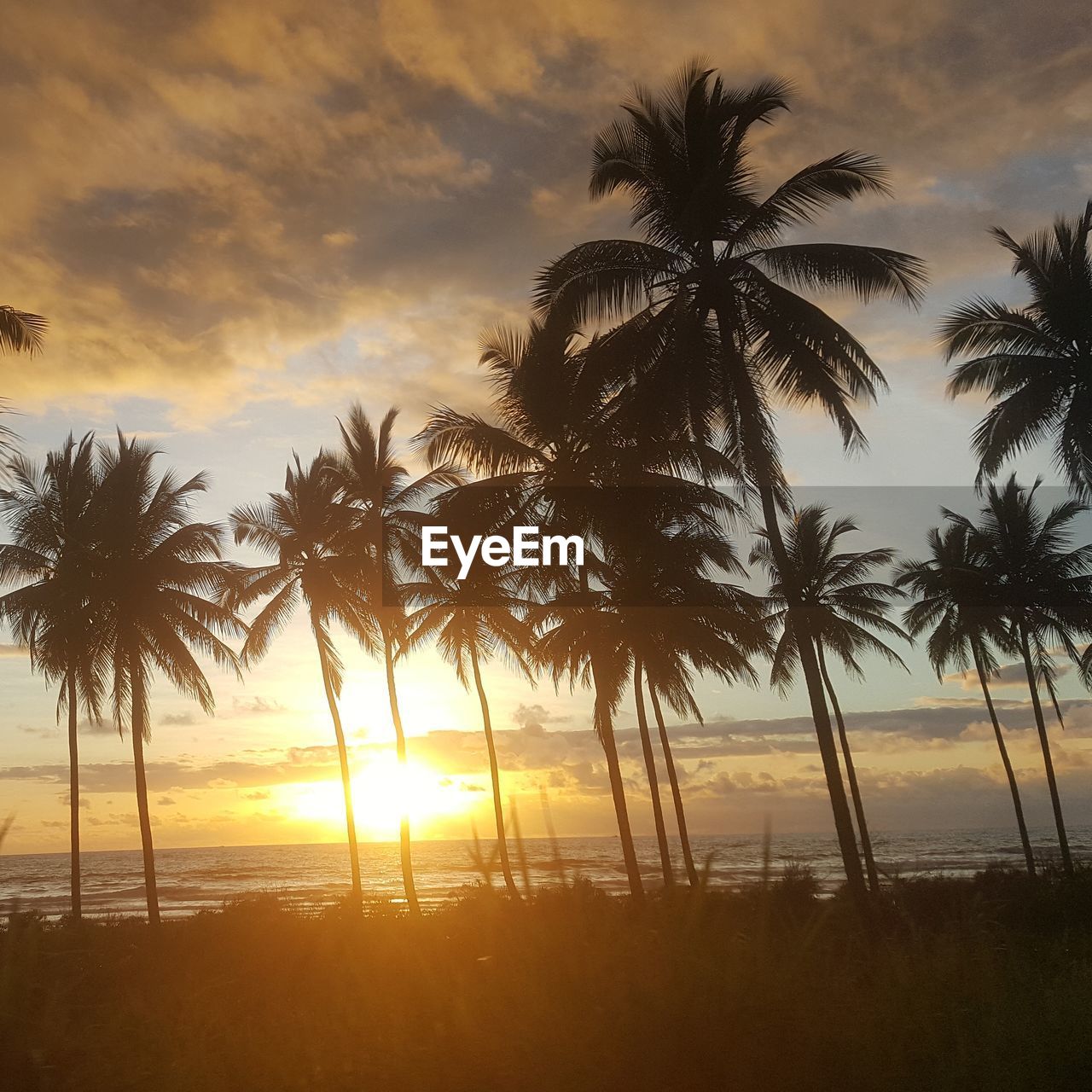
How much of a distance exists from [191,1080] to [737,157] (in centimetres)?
1606

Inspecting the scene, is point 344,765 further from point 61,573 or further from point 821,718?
point 821,718

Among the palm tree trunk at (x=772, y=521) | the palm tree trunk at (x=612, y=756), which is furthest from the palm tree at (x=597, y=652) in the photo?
the palm tree trunk at (x=772, y=521)

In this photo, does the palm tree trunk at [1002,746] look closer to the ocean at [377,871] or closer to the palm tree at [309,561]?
the ocean at [377,871]

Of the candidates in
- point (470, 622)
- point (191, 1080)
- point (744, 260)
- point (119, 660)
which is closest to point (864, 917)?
point (191, 1080)

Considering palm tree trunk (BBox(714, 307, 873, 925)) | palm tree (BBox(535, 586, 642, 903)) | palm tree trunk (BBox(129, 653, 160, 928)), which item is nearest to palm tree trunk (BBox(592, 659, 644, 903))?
palm tree (BBox(535, 586, 642, 903))

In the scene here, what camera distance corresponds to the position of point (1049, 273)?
727 inches

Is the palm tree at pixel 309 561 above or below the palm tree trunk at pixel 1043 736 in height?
above

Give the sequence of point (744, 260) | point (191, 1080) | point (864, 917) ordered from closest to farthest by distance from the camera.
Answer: point (191, 1080) < point (864, 917) < point (744, 260)

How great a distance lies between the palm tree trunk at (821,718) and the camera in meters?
14.0

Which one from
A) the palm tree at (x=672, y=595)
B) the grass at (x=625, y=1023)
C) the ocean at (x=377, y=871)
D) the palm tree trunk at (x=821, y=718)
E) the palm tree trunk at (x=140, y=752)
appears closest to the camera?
the grass at (x=625, y=1023)

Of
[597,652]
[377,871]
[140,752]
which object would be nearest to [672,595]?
[597,652]

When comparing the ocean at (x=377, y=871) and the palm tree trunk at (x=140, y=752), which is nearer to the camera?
the palm tree trunk at (x=140, y=752)

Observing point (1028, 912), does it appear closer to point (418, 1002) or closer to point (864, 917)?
point (864, 917)

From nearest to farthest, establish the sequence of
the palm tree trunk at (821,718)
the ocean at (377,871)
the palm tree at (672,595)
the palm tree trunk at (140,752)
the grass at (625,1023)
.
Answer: the grass at (625,1023) < the palm tree trunk at (821,718) < the palm tree at (672,595) < the palm tree trunk at (140,752) < the ocean at (377,871)
